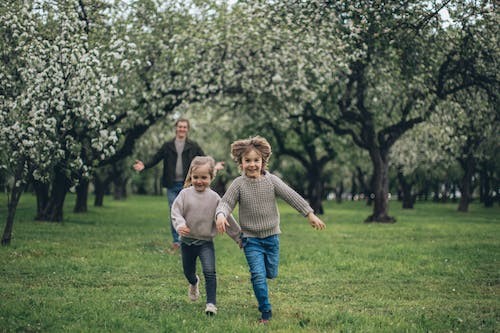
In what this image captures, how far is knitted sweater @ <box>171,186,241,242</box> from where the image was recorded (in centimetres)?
788

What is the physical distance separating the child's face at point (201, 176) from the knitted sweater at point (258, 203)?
14.8 inches

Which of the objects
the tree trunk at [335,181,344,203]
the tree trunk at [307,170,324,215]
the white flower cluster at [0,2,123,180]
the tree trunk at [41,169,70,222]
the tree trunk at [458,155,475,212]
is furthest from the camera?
the tree trunk at [335,181,344,203]

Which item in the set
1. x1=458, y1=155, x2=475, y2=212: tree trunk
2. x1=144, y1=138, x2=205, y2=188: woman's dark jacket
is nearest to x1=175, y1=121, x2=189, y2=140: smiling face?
x1=144, y1=138, x2=205, y2=188: woman's dark jacket

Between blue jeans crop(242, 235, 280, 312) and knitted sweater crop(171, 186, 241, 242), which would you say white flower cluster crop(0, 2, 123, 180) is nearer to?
knitted sweater crop(171, 186, 241, 242)

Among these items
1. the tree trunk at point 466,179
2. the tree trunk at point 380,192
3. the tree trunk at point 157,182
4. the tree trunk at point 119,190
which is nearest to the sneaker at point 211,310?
the tree trunk at point 380,192

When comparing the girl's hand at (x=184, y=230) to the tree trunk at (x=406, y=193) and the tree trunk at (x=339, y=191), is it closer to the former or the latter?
the tree trunk at (x=406, y=193)

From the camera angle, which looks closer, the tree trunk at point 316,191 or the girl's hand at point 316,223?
the girl's hand at point 316,223

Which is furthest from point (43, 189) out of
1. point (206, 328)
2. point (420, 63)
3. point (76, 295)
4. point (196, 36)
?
point (206, 328)

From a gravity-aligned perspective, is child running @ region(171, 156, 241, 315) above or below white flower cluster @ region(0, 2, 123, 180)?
below

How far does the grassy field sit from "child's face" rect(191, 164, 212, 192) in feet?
4.99

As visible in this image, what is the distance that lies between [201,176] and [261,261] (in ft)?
4.17

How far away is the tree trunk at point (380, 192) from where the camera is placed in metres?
29.6

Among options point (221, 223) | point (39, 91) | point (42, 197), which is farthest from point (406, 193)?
point (221, 223)

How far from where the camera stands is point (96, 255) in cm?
1343
